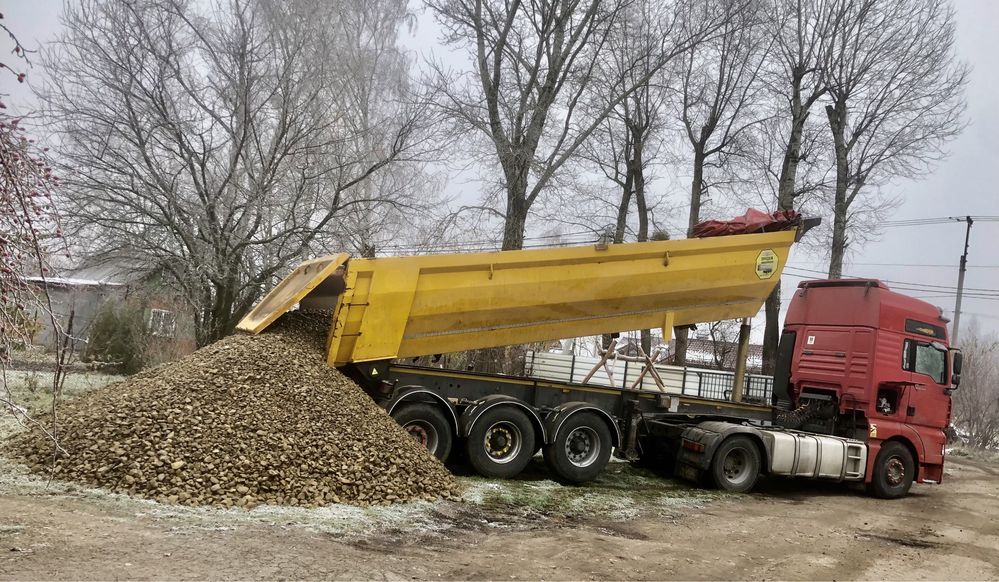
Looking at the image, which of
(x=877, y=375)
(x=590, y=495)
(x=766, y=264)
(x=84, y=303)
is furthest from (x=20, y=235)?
(x=84, y=303)

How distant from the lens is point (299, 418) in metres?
6.61

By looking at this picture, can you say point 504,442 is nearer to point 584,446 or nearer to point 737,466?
point 584,446

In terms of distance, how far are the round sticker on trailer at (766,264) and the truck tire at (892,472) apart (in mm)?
3200

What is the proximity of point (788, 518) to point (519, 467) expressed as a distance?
3.16 meters

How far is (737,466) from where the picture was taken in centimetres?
959

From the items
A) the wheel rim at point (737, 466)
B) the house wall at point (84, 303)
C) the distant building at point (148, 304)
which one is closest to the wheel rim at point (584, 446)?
the wheel rim at point (737, 466)

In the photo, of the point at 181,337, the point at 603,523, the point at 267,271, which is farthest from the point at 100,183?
the point at 603,523

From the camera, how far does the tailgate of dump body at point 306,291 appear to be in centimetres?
762

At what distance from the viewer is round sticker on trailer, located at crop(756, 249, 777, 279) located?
9.77m

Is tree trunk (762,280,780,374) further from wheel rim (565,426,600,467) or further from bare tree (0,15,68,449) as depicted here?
bare tree (0,15,68,449)

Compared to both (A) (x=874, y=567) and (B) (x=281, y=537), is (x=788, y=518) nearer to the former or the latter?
(A) (x=874, y=567)

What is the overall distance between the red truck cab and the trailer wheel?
1.60 m

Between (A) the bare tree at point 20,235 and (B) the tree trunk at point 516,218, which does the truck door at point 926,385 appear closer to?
(B) the tree trunk at point 516,218

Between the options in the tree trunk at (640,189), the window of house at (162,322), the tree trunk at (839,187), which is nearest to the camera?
the window of house at (162,322)
